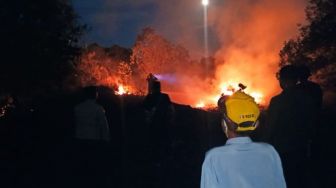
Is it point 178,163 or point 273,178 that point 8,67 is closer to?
point 178,163

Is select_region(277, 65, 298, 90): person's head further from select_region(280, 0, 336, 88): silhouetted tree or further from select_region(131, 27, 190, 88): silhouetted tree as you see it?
select_region(131, 27, 190, 88): silhouetted tree

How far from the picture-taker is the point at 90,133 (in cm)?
833

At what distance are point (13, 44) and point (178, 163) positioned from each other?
1539 centimetres

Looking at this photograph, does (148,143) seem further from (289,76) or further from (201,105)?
(201,105)

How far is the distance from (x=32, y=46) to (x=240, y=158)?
2309 cm

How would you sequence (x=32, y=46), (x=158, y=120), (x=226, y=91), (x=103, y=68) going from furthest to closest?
1. (x=103, y=68)
2. (x=226, y=91)
3. (x=32, y=46)
4. (x=158, y=120)

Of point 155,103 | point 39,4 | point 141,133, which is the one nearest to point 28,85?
point 39,4

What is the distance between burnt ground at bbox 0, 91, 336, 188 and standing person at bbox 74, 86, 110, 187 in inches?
2.6

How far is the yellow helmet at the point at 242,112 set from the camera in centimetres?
362

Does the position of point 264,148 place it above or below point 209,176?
above

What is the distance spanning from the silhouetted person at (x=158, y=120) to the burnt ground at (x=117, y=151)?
0.43 meters

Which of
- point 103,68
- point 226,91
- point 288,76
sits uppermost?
point 103,68

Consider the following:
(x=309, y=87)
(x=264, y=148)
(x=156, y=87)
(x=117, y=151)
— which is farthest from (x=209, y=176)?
(x=117, y=151)

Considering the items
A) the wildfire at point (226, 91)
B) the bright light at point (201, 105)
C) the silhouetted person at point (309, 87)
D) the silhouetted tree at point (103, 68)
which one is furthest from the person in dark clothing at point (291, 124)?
the silhouetted tree at point (103, 68)
